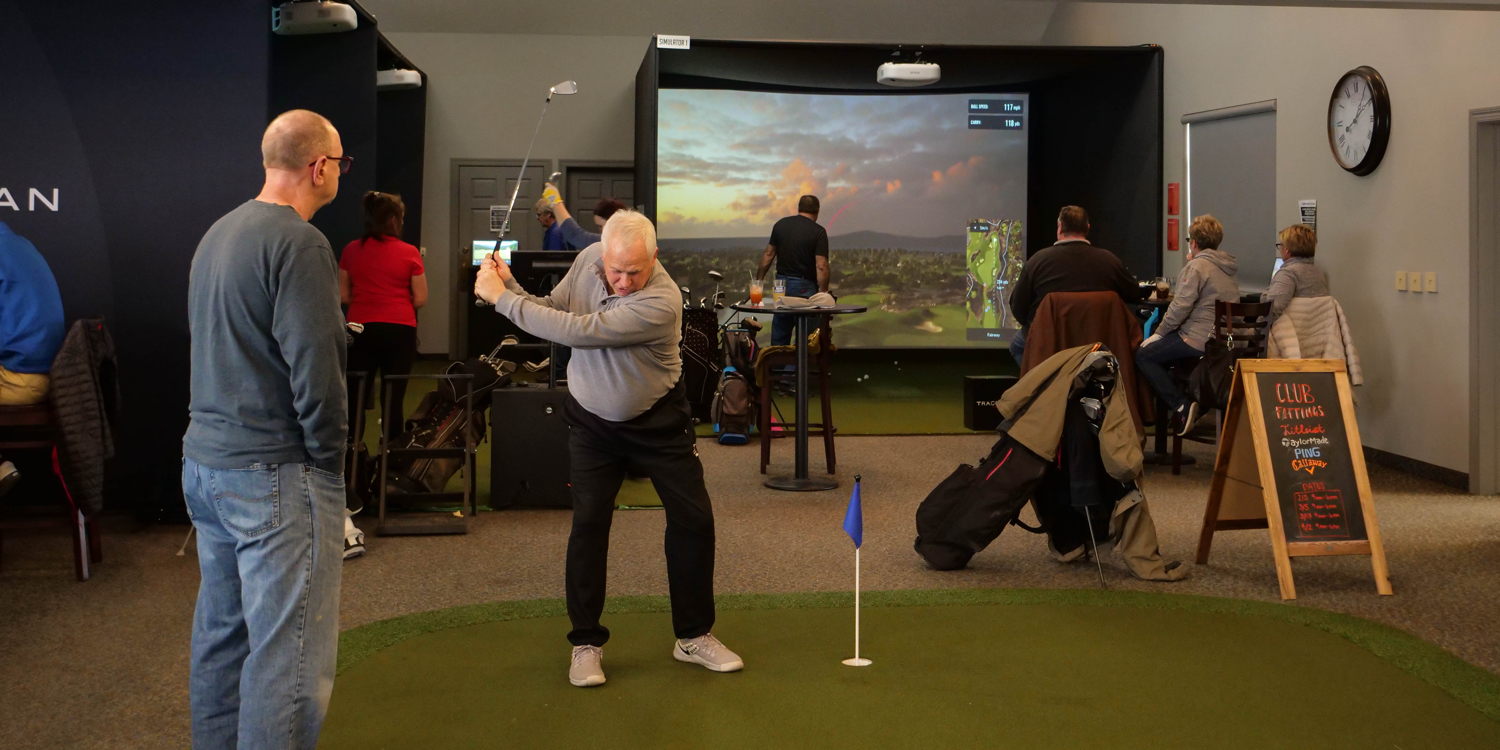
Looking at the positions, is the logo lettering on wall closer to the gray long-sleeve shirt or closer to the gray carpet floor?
the gray carpet floor

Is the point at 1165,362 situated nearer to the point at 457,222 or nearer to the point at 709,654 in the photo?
the point at 709,654

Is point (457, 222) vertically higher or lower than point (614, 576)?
higher

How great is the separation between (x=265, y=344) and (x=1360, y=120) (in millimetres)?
6985

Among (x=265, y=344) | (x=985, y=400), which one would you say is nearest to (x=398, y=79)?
(x=985, y=400)

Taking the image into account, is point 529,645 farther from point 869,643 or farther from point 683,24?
point 683,24

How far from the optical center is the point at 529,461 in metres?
5.92

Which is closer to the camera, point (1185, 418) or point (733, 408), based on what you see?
point (1185, 418)

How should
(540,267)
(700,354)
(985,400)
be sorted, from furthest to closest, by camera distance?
(700,354)
(985,400)
(540,267)

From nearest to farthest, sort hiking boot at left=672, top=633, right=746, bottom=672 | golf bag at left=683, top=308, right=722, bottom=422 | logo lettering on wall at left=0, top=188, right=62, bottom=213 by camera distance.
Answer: hiking boot at left=672, top=633, right=746, bottom=672
logo lettering on wall at left=0, top=188, right=62, bottom=213
golf bag at left=683, top=308, right=722, bottom=422

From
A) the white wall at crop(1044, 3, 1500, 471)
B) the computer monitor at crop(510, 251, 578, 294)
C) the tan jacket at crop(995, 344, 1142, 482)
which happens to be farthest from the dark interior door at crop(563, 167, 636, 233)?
the tan jacket at crop(995, 344, 1142, 482)

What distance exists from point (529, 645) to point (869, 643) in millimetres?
1090

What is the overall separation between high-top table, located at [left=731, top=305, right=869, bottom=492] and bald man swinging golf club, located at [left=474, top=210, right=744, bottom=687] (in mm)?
2711

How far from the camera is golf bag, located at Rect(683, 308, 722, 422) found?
329 inches

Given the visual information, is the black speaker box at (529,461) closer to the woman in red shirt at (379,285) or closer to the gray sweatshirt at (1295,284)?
the woman in red shirt at (379,285)
